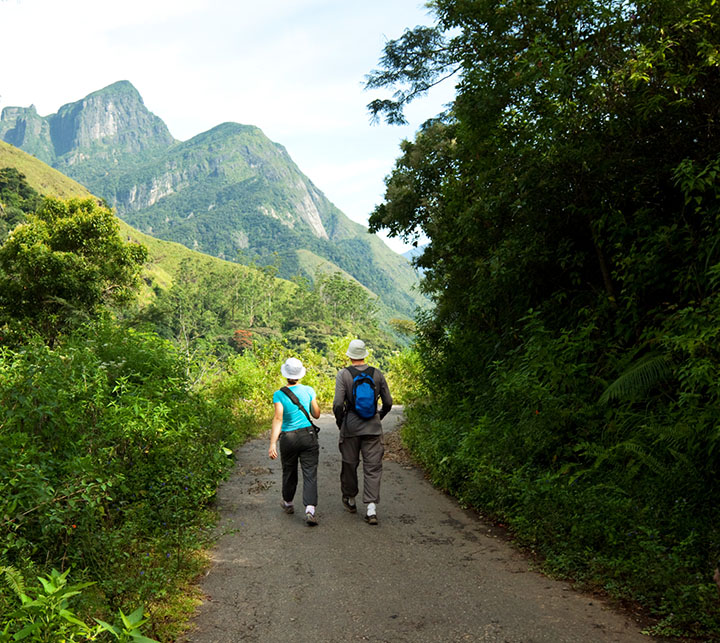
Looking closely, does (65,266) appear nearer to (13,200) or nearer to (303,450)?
(303,450)

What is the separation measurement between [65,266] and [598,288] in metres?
20.4

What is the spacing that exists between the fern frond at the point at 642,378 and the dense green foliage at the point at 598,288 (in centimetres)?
2

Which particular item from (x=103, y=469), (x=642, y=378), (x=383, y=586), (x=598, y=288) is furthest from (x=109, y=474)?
(x=598, y=288)

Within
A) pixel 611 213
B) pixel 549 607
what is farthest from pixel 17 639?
pixel 611 213

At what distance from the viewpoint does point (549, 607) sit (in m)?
3.96

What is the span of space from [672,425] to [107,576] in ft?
16.0

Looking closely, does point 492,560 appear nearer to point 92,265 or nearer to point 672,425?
point 672,425

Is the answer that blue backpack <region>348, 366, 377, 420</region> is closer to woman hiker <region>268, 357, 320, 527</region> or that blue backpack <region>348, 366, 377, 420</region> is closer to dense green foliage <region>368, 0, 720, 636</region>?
woman hiker <region>268, 357, 320, 527</region>

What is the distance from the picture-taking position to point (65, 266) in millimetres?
22031

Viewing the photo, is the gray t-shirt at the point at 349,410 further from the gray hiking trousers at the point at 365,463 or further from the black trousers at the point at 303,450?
the black trousers at the point at 303,450

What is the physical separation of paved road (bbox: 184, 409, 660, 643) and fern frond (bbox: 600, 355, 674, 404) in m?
1.88

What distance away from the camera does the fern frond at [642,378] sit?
5.52 m

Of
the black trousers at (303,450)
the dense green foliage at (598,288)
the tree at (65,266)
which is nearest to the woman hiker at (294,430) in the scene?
the black trousers at (303,450)

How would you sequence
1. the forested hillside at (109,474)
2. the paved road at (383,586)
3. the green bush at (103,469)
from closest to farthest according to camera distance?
the forested hillside at (109,474) < the paved road at (383,586) < the green bush at (103,469)
